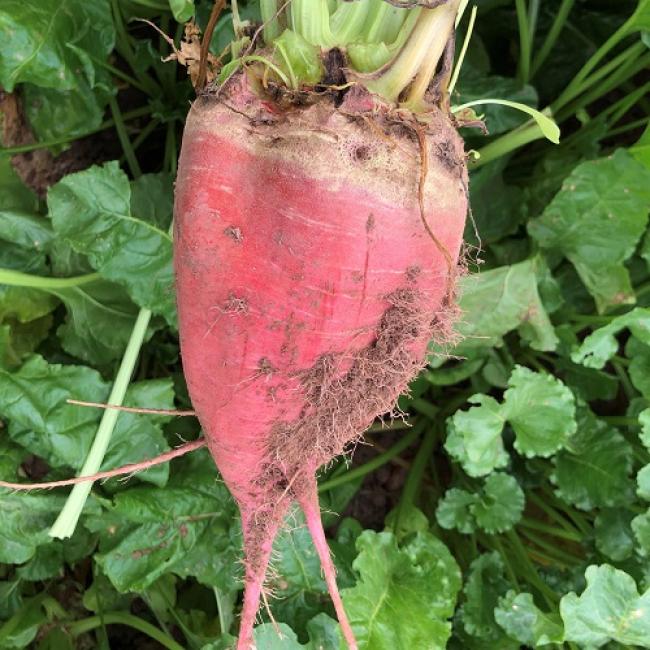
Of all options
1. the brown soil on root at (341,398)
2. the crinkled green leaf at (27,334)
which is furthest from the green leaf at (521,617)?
the crinkled green leaf at (27,334)

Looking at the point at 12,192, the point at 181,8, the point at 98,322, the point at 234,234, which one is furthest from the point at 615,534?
the point at 12,192

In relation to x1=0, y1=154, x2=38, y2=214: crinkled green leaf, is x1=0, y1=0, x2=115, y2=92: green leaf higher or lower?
higher

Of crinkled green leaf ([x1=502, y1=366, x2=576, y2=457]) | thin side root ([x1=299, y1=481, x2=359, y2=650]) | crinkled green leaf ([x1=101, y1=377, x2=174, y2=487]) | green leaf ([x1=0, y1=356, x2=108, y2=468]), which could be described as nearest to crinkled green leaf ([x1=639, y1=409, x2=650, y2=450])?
crinkled green leaf ([x1=502, y1=366, x2=576, y2=457])

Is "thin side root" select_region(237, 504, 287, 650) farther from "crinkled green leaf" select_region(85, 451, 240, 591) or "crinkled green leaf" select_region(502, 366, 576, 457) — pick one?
"crinkled green leaf" select_region(502, 366, 576, 457)

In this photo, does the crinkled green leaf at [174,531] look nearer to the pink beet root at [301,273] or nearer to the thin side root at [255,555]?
the thin side root at [255,555]

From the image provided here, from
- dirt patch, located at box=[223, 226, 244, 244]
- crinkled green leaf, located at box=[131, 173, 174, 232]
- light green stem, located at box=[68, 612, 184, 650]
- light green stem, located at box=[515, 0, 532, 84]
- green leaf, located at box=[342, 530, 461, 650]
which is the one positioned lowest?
light green stem, located at box=[68, 612, 184, 650]

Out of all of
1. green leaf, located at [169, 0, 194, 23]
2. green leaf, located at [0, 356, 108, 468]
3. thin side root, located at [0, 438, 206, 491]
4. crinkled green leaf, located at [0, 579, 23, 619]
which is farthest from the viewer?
crinkled green leaf, located at [0, 579, 23, 619]

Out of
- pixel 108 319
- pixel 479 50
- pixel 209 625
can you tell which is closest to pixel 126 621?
pixel 209 625
